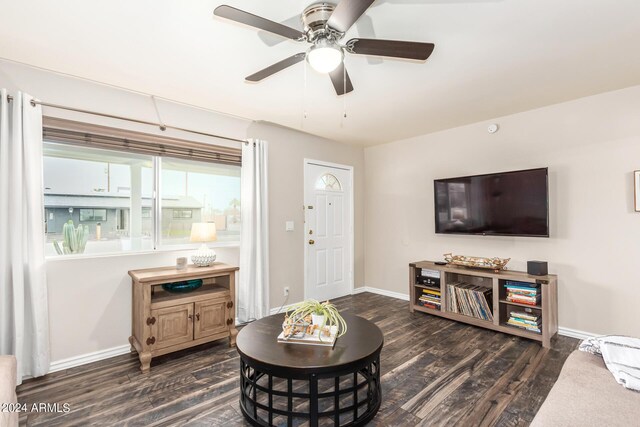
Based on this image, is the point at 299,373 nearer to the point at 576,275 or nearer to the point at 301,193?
the point at 301,193

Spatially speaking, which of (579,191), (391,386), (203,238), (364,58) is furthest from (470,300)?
(203,238)

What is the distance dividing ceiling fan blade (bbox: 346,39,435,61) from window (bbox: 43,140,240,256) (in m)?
2.26

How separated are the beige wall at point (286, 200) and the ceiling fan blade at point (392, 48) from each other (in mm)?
2233

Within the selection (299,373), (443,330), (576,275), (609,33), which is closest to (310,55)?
(299,373)

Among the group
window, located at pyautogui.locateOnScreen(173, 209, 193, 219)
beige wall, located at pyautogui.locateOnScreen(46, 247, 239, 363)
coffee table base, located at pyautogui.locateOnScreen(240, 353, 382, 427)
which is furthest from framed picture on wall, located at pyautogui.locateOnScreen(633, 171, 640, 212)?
beige wall, located at pyautogui.locateOnScreen(46, 247, 239, 363)

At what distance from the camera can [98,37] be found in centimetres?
200

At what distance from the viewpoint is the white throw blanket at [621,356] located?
1294 millimetres

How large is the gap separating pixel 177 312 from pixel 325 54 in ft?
7.84

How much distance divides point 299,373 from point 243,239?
2081mm

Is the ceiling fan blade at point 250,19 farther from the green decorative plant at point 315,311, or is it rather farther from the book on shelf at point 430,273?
the book on shelf at point 430,273

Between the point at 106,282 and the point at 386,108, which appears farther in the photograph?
the point at 386,108

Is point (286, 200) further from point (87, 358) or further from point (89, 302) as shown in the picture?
point (87, 358)

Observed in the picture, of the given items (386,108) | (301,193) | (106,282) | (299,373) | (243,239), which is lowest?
(299,373)

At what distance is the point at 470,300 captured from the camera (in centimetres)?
339
